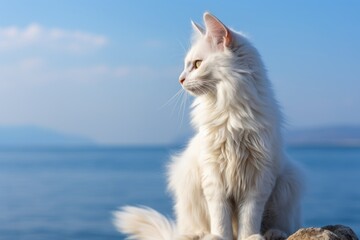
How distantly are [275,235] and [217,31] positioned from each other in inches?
57.0

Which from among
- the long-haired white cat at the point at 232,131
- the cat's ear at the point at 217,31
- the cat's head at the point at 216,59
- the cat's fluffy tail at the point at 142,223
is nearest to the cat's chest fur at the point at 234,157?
the long-haired white cat at the point at 232,131

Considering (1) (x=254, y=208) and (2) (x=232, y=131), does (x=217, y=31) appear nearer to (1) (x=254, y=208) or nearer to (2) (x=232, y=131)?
(2) (x=232, y=131)

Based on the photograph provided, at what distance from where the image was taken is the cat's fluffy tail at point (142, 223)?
16.4 feet

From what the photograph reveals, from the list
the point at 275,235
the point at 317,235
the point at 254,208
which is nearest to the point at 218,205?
the point at 254,208

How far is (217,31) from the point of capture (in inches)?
168

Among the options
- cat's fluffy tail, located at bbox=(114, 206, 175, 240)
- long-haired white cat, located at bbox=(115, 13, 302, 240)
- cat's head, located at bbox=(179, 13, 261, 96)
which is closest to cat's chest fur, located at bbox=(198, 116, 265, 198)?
long-haired white cat, located at bbox=(115, 13, 302, 240)

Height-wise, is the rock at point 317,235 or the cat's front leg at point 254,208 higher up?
the cat's front leg at point 254,208

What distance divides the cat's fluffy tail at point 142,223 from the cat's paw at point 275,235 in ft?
2.77

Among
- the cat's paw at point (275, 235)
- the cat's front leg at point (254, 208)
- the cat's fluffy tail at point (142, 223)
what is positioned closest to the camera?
the cat's front leg at point (254, 208)

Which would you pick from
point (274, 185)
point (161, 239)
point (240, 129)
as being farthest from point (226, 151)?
point (161, 239)

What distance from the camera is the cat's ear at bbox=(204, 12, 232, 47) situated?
165 inches

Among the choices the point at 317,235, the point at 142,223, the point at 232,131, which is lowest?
the point at 317,235

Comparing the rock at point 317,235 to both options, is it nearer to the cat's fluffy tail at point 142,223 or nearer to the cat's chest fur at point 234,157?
the cat's chest fur at point 234,157

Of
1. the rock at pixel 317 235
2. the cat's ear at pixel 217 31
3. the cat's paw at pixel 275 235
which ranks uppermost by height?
the cat's ear at pixel 217 31
